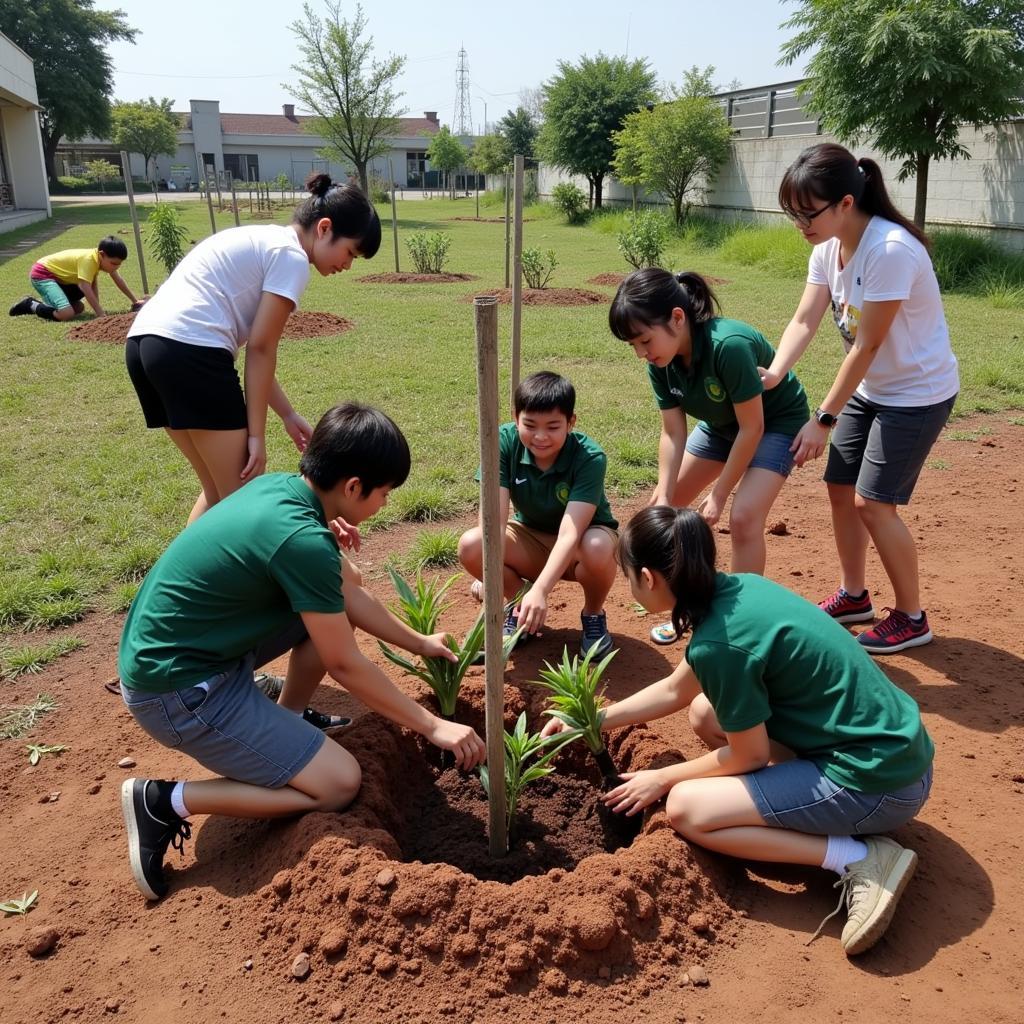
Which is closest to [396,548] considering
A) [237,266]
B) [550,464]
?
[550,464]

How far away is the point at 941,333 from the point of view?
134 inches

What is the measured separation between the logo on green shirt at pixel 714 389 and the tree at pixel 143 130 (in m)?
60.5

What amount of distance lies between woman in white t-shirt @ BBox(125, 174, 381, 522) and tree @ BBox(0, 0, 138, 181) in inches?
1964

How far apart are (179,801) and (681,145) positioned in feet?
73.7

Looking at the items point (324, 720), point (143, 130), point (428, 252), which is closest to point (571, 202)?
point (428, 252)

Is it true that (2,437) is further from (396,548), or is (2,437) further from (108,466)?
(396,548)

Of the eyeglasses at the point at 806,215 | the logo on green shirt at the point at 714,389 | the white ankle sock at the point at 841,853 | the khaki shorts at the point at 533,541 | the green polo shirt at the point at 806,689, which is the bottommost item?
the white ankle sock at the point at 841,853

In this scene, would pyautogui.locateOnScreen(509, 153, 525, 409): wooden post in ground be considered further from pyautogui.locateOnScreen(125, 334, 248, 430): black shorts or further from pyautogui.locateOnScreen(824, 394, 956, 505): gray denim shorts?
pyautogui.locateOnScreen(824, 394, 956, 505): gray denim shorts

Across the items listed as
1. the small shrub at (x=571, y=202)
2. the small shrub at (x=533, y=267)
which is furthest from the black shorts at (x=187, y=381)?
the small shrub at (x=571, y=202)

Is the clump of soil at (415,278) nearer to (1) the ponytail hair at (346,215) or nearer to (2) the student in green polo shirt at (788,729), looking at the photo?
(1) the ponytail hair at (346,215)

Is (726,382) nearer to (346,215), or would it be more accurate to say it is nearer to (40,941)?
(346,215)

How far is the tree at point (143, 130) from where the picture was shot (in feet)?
182

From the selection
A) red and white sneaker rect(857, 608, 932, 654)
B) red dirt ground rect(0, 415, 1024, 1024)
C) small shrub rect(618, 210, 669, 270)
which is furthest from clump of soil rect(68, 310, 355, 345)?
red dirt ground rect(0, 415, 1024, 1024)

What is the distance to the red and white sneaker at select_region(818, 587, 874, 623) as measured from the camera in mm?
3957
